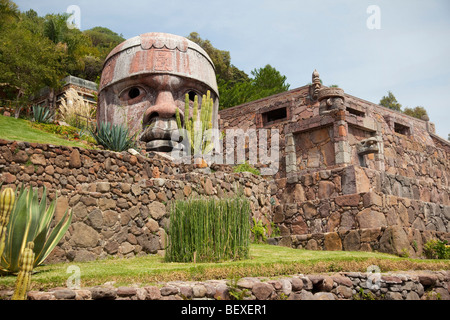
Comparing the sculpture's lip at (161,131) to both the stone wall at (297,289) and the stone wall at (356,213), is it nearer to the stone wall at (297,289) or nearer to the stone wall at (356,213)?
the stone wall at (356,213)

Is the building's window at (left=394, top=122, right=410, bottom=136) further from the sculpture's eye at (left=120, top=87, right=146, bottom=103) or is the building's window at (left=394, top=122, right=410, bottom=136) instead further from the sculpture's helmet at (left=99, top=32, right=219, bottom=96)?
the sculpture's eye at (left=120, top=87, right=146, bottom=103)

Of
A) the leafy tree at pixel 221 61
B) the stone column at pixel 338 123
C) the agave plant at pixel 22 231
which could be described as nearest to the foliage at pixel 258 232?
the stone column at pixel 338 123

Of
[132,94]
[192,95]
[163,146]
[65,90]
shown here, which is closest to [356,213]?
[163,146]

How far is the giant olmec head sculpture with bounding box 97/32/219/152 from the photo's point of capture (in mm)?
12969

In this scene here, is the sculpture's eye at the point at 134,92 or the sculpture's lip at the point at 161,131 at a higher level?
the sculpture's eye at the point at 134,92

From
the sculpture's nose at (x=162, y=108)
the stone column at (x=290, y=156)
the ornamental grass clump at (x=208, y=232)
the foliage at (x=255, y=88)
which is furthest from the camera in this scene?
the foliage at (x=255, y=88)

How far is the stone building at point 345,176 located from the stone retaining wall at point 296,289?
1625 mm

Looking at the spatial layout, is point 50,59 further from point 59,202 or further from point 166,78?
point 59,202

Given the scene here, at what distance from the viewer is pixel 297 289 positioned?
4867 millimetres

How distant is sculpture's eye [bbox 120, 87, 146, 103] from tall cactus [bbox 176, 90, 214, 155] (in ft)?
4.67

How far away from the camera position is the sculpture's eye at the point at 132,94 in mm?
13469

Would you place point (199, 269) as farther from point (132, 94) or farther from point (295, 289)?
point (132, 94)
